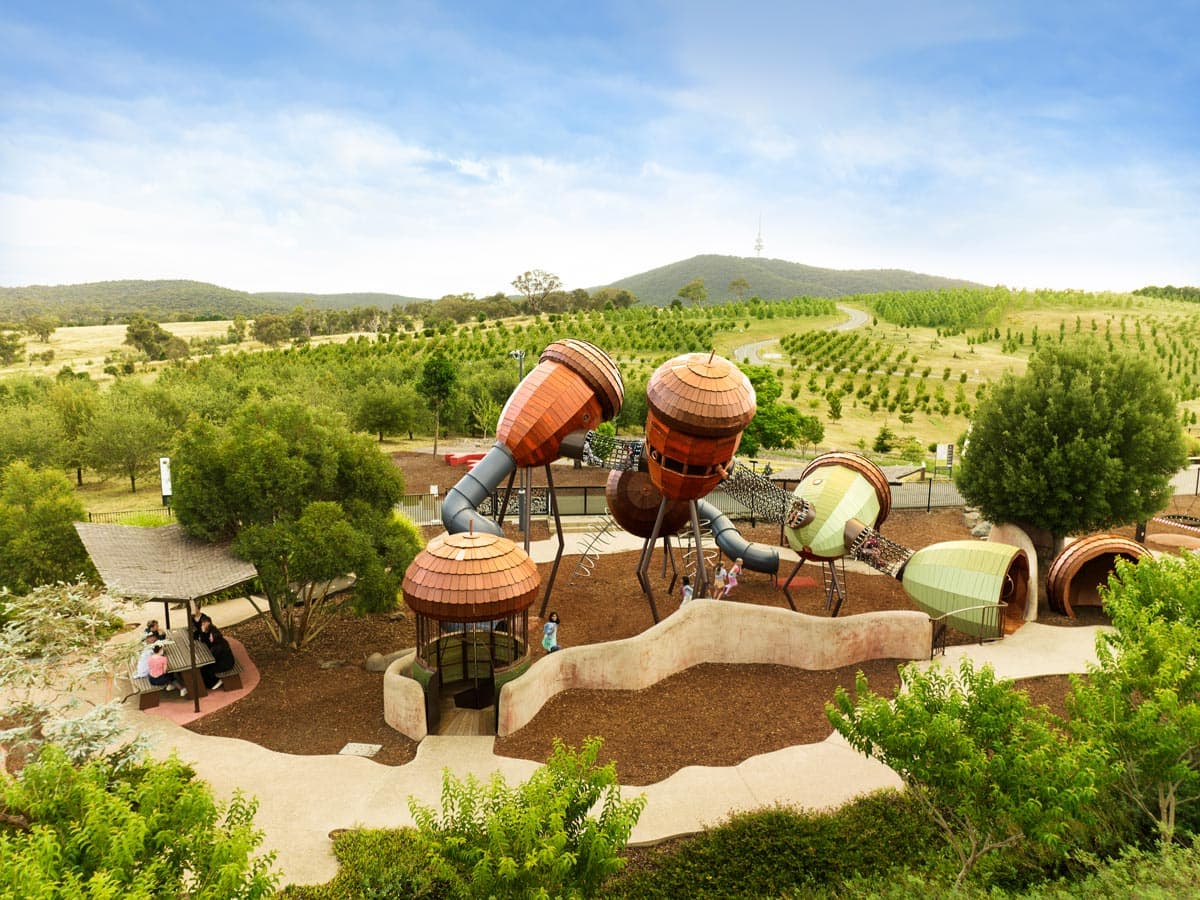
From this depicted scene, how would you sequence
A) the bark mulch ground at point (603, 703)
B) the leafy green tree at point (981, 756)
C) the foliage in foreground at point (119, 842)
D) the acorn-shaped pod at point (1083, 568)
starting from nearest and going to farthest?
1. the foliage in foreground at point (119, 842)
2. the leafy green tree at point (981, 756)
3. the bark mulch ground at point (603, 703)
4. the acorn-shaped pod at point (1083, 568)

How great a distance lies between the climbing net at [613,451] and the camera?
844 inches

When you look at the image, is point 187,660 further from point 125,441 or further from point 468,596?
point 125,441

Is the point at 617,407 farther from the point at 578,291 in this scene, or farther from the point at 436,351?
the point at 578,291

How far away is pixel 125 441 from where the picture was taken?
41031 millimetres

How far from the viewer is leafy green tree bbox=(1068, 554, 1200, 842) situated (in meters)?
10.1

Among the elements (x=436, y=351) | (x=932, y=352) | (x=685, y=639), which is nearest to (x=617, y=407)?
(x=685, y=639)

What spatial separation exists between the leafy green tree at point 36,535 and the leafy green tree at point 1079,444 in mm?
27042

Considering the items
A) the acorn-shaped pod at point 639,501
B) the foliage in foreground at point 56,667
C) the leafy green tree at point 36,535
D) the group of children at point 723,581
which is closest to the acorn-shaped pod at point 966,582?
the group of children at point 723,581

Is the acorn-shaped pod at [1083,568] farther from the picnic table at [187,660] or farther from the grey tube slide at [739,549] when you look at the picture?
the picnic table at [187,660]

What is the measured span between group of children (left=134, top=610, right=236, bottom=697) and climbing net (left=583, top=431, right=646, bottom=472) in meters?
10.4

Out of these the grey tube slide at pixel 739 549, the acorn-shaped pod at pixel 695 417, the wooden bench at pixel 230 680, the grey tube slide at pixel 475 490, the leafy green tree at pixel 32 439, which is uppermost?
the acorn-shaped pod at pixel 695 417

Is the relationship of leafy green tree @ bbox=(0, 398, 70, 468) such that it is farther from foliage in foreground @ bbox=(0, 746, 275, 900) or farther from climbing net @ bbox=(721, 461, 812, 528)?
foliage in foreground @ bbox=(0, 746, 275, 900)

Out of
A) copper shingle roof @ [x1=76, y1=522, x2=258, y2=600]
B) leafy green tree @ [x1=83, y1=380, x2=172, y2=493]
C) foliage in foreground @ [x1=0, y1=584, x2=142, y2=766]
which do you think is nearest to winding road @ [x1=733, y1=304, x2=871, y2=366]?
leafy green tree @ [x1=83, y1=380, x2=172, y2=493]

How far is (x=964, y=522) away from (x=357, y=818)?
1146 inches
